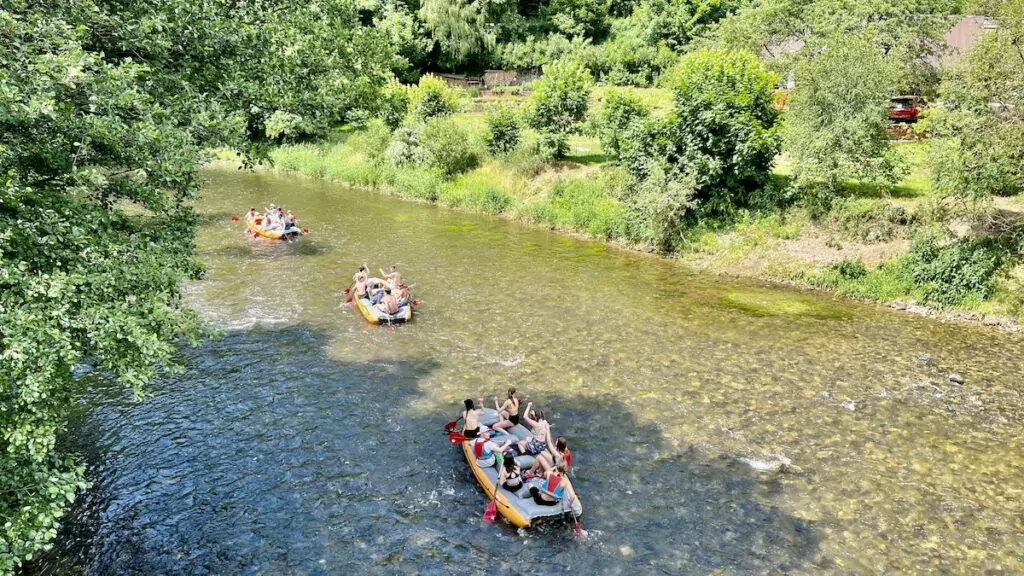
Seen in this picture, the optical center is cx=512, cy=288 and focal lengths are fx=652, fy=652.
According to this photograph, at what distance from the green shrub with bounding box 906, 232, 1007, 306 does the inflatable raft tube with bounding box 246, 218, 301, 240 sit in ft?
84.9

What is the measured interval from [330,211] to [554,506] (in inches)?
1154

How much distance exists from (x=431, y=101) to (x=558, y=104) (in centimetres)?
1086

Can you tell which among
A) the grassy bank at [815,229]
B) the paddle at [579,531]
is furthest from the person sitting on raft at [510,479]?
the grassy bank at [815,229]

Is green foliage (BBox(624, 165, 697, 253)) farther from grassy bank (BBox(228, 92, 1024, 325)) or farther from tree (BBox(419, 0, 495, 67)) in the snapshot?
tree (BBox(419, 0, 495, 67))

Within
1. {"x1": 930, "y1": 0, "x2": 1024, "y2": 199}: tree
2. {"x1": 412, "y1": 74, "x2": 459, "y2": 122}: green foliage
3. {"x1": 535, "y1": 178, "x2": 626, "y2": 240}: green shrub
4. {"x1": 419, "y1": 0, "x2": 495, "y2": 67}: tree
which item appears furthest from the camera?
{"x1": 419, "y1": 0, "x2": 495, "y2": 67}: tree

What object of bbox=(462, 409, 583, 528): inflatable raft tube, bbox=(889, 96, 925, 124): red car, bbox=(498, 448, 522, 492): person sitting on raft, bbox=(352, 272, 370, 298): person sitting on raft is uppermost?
bbox=(889, 96, 925, 124): red car

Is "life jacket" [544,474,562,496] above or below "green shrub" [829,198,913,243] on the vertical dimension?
below

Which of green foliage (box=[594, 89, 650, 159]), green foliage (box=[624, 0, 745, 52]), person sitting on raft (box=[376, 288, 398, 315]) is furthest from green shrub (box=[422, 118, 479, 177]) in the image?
green foliage (box=[624, 0, 745, 52])

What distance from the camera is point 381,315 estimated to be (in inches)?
835

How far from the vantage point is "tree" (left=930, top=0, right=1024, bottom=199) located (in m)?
20.3

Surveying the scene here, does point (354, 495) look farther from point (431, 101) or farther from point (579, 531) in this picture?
point (431, 101)

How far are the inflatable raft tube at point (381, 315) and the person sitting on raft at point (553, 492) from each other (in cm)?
1043

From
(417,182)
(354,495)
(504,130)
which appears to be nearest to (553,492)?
(354,495)

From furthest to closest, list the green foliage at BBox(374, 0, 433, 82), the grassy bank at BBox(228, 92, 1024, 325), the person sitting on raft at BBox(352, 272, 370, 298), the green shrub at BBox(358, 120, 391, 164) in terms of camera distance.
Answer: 1. the green foliage at BBox(374, 0, 433, 82)
2. the green shrub at BBox(358, 120, 391, 164)
3. the person sitting on raft at BBox(352, 272, 370, 298)
4. the grassy bank at BBox(228, 92, 1024, 325)
